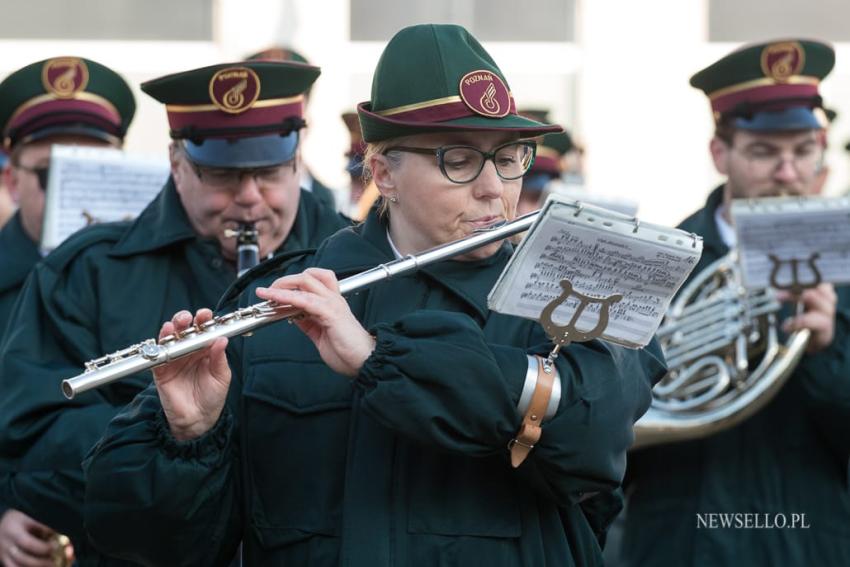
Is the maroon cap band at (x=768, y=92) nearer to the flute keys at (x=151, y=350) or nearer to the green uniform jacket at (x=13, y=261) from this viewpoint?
the green uniform jacket at (x=13, y=261)

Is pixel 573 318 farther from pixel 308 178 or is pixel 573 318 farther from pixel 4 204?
pixel 4 204

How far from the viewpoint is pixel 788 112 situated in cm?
651

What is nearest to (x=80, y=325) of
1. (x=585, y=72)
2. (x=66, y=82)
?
(x=66, y=82)

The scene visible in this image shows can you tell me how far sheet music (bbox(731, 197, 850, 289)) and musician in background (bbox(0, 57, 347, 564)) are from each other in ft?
4.41

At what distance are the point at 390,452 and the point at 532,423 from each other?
0.35m

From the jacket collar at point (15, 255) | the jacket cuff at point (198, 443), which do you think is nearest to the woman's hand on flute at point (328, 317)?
the jacket cuff at point (198, 443)

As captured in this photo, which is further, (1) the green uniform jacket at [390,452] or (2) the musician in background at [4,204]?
(2) the musician in background at [4,204]

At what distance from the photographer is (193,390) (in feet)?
12.9

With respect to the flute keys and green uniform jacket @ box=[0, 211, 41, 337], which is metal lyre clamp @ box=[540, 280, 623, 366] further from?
green uniform jacket @ box=[0, 211, 41, 337]

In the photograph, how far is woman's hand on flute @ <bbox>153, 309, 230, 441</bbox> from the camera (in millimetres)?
3896

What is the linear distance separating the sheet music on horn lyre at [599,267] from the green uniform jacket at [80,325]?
1683 mm

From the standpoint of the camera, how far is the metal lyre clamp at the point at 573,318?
3.79 meters

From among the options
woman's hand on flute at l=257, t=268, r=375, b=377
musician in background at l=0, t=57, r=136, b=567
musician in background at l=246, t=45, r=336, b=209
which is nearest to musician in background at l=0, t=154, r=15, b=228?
musician in background at l=246, t=45, r=336, b=209

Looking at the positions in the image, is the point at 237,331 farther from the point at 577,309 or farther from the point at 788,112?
the point at 788,112
